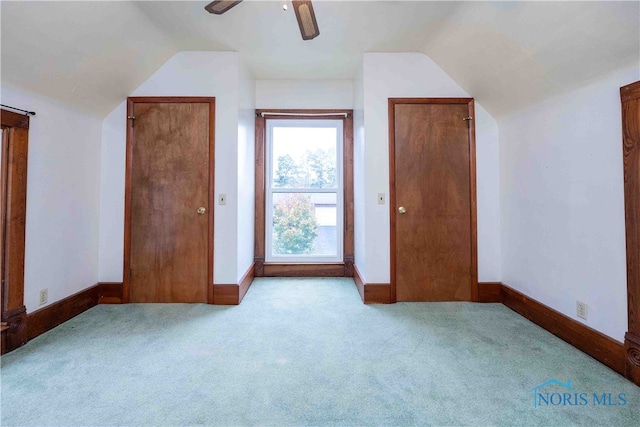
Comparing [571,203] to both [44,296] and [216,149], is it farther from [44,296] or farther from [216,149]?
[44,296]

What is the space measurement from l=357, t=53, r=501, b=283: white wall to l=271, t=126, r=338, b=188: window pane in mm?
937

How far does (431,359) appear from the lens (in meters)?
1.69

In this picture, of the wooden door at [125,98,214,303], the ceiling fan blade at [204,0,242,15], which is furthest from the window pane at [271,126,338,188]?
the ceiling fan blade at [204,0,242,15]

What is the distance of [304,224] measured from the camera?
3590 mm

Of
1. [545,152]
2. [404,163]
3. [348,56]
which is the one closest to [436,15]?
[348,56]

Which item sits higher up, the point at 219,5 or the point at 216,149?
the point at 219,5

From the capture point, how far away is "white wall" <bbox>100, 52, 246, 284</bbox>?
2658 millimetres

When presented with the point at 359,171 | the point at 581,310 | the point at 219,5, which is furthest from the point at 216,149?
the point at 581,310

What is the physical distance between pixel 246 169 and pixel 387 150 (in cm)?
153

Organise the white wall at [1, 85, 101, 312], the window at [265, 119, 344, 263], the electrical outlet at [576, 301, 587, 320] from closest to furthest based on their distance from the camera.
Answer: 1. the electrical outlet at [576, 301, 587, 320]
2. the white wall at [1, 85, 101, 312]
3. the window at [265, 119, 344, 263]

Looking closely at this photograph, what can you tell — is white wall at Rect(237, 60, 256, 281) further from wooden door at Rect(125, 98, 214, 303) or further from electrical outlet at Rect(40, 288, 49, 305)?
electrical outlet at Rect(40, 288, 49, 305)

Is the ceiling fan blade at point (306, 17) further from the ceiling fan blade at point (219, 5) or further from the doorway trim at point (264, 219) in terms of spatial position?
the doorway trim at point (264, 219)

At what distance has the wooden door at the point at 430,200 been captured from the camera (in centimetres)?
270

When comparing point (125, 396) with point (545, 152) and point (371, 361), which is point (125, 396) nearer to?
point (371, 361)
